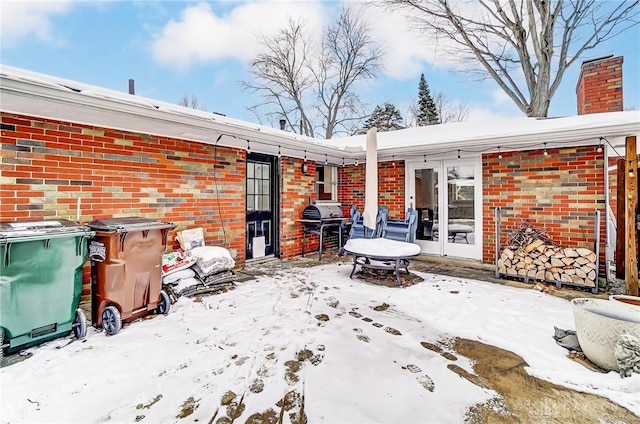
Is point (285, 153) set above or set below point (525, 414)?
above

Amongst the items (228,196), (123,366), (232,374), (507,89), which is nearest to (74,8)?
(228,196)

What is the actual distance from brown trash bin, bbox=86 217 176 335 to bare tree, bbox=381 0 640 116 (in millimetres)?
12437

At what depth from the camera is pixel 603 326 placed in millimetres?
2457

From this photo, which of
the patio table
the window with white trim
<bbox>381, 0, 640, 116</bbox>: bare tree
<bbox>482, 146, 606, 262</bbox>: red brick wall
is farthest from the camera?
<bbox>381, 0, 640, 116</bbox>: bare tree

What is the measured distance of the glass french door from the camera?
6.54 m

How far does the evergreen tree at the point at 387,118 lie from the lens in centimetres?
2073

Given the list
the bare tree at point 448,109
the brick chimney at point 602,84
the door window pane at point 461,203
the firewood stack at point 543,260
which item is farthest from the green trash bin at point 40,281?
the bare tree at point 448,109

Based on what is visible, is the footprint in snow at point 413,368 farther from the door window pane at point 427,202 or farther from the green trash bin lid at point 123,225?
the door window pane at point 427,202

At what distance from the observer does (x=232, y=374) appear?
7.86 ft

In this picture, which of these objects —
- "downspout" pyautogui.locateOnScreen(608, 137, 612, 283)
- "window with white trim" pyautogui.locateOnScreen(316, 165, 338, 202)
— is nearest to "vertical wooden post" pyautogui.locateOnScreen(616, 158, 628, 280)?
"downspout" pyautogui.locateOnScreen(608, 137, 612, 283)

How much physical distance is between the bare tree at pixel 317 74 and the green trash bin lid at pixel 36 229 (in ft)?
55.6

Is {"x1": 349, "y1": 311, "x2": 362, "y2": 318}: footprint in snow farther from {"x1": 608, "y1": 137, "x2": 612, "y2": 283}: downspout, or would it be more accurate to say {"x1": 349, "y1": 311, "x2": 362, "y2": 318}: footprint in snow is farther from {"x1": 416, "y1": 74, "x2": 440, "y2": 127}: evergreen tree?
{"x1": 416, "y1": 74, "x2": 440, "y2": 127}: evergreen tree

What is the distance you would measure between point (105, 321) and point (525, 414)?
3.82 metres

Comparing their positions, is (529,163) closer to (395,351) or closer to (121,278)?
→ (395,351)
